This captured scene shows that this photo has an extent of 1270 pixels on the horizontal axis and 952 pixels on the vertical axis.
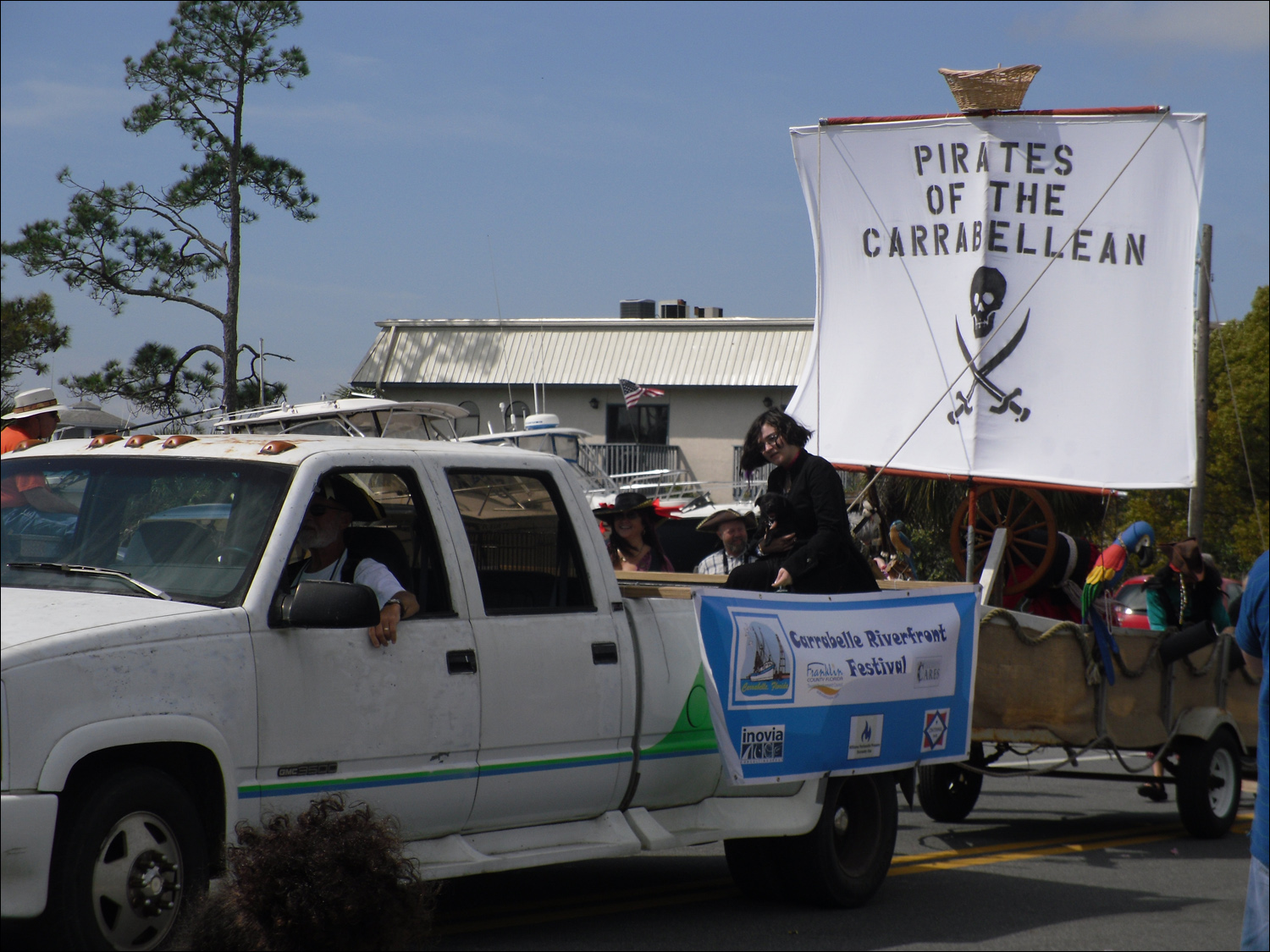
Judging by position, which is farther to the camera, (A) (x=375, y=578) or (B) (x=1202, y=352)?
(B) (x=1202, y=352)

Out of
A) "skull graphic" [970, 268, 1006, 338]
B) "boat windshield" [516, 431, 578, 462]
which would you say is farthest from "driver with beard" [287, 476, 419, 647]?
"boat windshield" [516, 431, 578, 462]

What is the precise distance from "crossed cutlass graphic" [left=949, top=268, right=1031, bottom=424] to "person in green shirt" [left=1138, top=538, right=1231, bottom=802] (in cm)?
421

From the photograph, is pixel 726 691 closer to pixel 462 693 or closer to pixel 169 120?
pixel 462 693

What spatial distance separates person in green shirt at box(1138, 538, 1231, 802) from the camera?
10.9 m

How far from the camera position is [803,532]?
318 inches

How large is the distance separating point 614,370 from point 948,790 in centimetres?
3156

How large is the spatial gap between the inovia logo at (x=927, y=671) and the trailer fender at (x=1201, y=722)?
370 cm

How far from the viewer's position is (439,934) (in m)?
6.19

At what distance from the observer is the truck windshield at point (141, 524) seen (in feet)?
17.4

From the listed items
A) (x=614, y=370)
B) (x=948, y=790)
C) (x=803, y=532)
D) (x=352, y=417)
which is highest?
(x=614, y=370)

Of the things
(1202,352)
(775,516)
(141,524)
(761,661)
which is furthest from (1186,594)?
(1202,352)

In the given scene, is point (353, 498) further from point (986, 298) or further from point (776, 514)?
point (986, 298)

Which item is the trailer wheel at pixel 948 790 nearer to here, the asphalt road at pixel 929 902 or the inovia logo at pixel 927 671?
the asphalt road at pixel 929 902

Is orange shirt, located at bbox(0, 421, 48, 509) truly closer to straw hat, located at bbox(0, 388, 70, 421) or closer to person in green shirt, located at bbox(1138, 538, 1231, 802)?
straw hat, located at bbox(0, 388, 70, 421)
